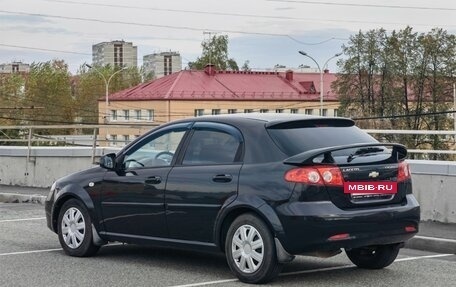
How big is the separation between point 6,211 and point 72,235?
223 inches

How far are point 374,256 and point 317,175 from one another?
156 cm

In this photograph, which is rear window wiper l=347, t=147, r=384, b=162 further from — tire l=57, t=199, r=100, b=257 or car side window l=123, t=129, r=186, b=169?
tire l=57, t=199, r=100, b=257

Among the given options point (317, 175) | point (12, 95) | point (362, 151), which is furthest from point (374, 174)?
point (12, 95)

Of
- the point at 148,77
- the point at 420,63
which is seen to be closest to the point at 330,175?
the point at 420,63

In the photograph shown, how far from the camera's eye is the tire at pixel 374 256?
8500mm

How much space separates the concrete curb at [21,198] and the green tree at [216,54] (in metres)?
89.3

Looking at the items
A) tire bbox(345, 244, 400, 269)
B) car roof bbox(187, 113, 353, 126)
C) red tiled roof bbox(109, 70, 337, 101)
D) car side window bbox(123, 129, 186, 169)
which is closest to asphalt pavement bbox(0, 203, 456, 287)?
tire bbox(345, 244, 400, 269)

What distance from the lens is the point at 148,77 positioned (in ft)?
409

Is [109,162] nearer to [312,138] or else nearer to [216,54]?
[312,138]

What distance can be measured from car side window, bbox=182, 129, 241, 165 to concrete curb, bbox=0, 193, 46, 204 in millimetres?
8263

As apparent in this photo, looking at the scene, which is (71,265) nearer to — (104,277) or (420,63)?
(104,277)

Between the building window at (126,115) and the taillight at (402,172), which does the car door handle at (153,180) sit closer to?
the taillight at (402,172)

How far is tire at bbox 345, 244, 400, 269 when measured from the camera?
27.9 feet

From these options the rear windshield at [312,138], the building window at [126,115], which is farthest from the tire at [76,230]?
the building window at [126,115]
